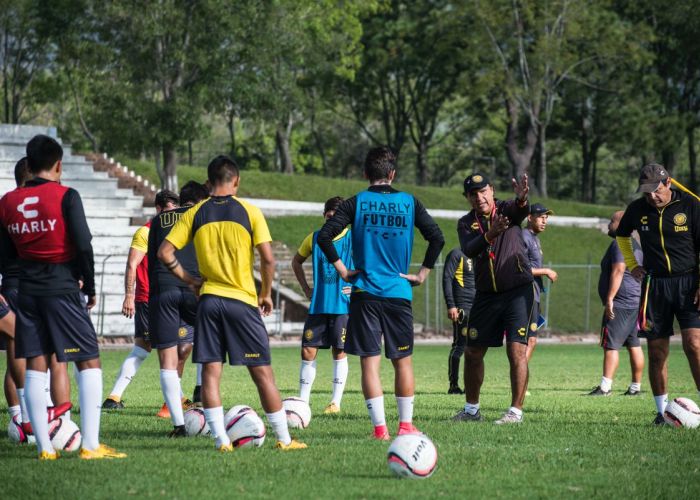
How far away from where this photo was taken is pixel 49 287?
8.03m

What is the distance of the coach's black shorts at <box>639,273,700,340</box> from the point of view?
33.1ft

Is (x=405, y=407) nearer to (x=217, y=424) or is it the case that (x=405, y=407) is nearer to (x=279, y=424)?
(x=279, y=424)

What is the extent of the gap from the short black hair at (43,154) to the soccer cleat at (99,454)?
6.81 feet

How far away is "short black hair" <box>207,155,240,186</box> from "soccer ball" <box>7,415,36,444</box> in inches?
104

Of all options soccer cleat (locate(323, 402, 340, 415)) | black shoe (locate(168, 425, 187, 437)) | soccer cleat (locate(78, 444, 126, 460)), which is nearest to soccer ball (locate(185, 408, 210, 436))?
black shoe (locate(168, 425, 187, 437))

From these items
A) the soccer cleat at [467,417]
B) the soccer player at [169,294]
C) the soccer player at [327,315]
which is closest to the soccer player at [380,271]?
the soccer cleat at [467,417]

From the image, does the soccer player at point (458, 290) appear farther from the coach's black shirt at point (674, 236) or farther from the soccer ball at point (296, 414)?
the soccer ball at point (296, 414)

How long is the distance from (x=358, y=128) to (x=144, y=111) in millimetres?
35645

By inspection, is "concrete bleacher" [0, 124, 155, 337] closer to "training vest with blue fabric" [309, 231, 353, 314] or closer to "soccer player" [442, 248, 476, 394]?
"soccer player" [442, 248, 476, 394]

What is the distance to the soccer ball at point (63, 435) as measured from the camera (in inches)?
335

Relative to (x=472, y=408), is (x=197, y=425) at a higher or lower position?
higher

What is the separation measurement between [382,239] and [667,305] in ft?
9.83

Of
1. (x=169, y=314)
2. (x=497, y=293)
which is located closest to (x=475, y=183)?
(x=497, y=293)

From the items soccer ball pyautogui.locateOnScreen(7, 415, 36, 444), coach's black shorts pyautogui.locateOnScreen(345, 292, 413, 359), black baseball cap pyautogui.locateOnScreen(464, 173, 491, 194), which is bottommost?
soccer ball pyautogui.locateOnScreen(7, 415, 36, 444)
